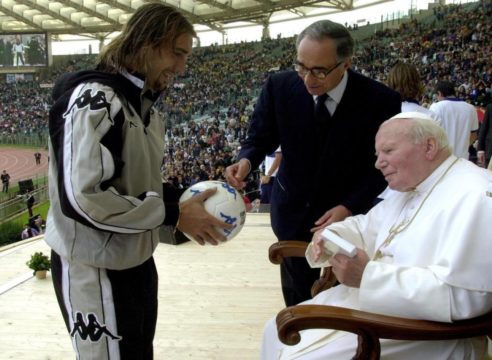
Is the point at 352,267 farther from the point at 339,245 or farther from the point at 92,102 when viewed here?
the point at 92,102

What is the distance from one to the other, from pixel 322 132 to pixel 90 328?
129 centimetres

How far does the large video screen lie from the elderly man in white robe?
34.7 metres

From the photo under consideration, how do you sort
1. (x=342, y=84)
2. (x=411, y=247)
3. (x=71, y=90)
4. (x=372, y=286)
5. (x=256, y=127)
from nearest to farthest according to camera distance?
(x=71, y=90)
(x=372, y=286)
(x=411, y=247)
(x=342, y=84)
(x=256, y=127)

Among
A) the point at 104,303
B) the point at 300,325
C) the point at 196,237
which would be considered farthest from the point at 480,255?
the point at 104,303

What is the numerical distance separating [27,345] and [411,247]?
2.53m

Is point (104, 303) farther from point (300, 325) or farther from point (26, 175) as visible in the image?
point (26, 175)

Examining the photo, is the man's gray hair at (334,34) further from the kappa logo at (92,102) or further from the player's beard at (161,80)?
the kappa logo at (92,102)

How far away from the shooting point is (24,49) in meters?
33.2

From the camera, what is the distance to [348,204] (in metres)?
2.24

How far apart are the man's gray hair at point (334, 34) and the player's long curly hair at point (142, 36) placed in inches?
27.0

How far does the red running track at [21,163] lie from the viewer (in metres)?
25.3

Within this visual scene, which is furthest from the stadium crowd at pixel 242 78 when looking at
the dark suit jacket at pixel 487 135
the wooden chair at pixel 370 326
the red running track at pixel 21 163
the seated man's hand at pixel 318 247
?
the wooden chair at pixel 370 326

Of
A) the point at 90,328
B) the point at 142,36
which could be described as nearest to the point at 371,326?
the point at 90,328

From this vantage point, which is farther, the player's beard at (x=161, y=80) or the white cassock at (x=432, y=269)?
the player's beard at (x=161, y=80)
